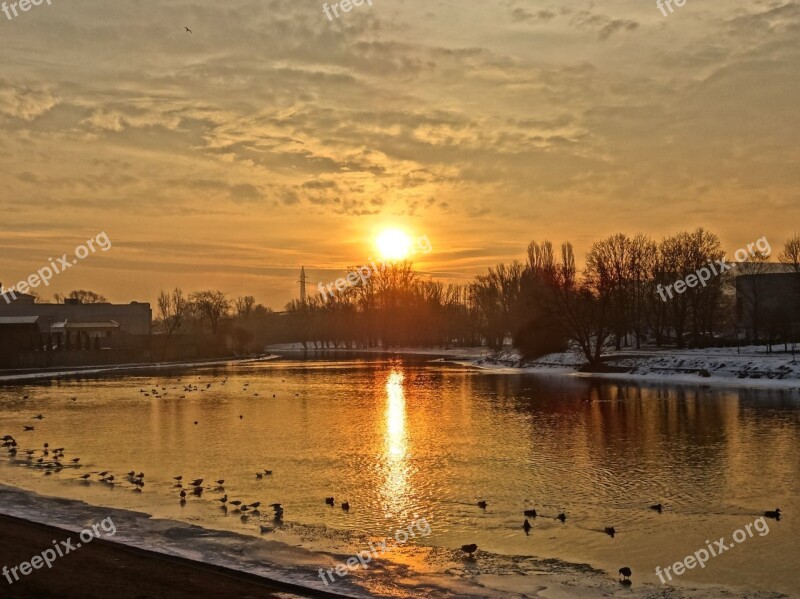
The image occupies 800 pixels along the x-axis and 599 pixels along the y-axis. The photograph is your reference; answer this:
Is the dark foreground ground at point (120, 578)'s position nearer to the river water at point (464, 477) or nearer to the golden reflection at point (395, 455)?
the river water at point (464, 477)

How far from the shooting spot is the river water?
45.0 feet

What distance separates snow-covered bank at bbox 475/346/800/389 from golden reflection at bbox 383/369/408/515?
22261mm

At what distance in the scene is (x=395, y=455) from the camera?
25.2m

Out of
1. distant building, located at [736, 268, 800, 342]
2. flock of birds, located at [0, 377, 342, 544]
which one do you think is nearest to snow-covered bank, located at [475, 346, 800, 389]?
distant building, located at [736, 268, 800, 342]

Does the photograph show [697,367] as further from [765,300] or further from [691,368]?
[765,300]

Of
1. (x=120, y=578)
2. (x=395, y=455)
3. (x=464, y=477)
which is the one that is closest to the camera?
(x=120, y=578)

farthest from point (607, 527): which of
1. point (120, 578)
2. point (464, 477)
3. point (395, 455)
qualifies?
point (395, 455)

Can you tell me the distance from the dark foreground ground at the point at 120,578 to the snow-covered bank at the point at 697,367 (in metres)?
42.1

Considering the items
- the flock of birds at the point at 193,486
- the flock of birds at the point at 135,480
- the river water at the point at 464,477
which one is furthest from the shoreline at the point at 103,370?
the flock of birds at the point at 193,486

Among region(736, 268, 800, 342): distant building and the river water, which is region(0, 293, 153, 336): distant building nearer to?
region(736, 268, 800, 342): distant building

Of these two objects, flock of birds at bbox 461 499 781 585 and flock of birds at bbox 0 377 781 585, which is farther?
flock of birds at bbox 0 377 781 585

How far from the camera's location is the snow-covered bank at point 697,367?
5034 cm

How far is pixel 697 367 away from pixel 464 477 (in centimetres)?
4175

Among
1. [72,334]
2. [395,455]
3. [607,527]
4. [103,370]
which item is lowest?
[607,527]
